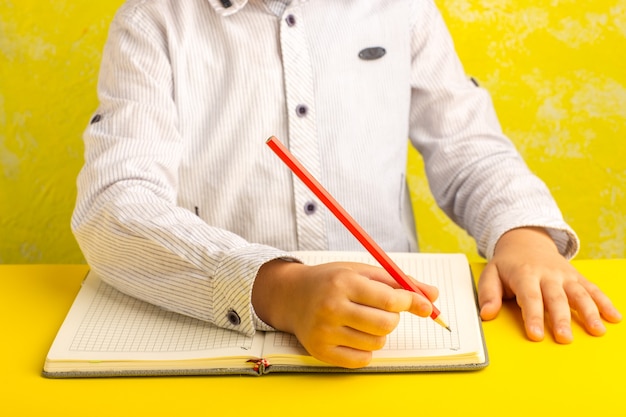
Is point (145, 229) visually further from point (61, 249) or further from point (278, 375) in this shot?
point (61, 249)

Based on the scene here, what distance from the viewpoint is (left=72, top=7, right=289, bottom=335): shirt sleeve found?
859 millimetres

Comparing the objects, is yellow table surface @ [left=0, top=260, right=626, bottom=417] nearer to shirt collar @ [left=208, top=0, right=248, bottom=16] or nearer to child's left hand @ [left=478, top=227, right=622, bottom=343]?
child's left hand @ [left=478, top=227, right=622, bottom=343]

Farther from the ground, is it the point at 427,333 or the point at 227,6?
the point at 227,6

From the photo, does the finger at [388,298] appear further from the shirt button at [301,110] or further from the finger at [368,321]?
the shirt button at [301,110]

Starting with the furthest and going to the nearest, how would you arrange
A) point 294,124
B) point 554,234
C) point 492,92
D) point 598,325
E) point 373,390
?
1. point 492,92
2. point 294,124
3. point 554,234
4. point 598,325
5. point 373,390

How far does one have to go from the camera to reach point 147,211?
37.0 inches

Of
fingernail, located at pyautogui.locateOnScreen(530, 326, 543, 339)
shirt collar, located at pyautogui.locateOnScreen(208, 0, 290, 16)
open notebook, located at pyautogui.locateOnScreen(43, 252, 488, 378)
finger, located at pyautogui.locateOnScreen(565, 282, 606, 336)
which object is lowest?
finger, located at pyautogui.locateOnScreen(565, 282, 606, 336)

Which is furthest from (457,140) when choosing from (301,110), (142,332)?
(142,332)

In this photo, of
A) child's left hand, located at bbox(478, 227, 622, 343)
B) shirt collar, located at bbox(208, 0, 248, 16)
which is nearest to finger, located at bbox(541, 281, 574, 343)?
child's left hand, located at bbox(478, 227, 622, 343)

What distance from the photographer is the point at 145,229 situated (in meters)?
0.91

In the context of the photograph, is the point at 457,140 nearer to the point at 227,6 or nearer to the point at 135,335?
the point at 227,6

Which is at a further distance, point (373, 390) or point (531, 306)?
point (531, 306)

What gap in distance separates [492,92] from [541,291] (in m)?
0.81

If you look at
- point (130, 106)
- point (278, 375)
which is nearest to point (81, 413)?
point (278, 375)
